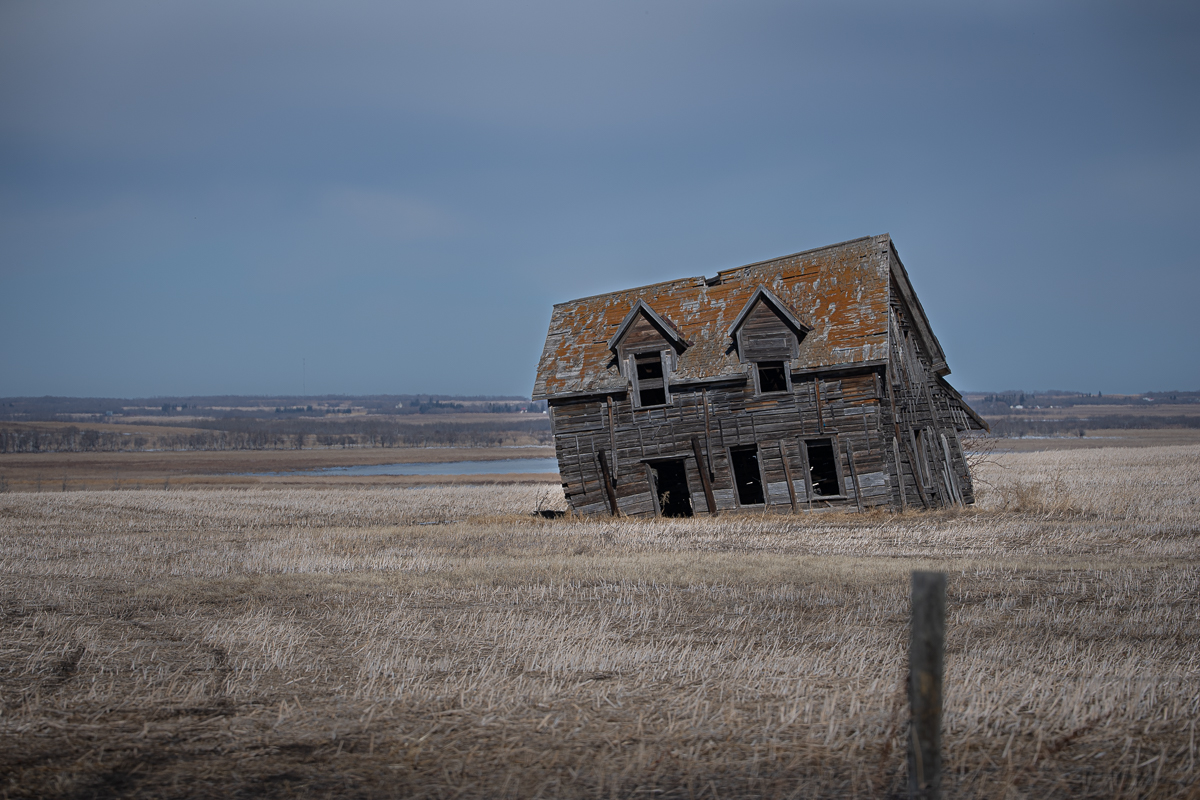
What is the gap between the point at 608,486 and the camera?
2766 cm

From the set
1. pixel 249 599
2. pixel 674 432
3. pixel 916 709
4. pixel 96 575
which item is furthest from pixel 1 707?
pixel 674 432

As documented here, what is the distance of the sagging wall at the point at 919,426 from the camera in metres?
25.4

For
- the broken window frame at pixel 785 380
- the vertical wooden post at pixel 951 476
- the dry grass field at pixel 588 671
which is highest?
the broken window frame at pixel 785 380

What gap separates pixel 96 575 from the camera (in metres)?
15.5

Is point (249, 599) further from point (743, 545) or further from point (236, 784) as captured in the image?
point (743, 545)

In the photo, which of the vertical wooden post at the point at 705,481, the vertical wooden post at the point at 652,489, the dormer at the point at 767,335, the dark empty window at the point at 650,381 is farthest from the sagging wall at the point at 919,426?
the vertical wooden post at the point at 652,489

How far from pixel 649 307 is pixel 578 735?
72.2 feet

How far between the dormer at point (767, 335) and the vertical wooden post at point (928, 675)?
20990 millimetres

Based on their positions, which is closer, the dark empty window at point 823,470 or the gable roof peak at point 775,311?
the gable roof peak at point 775,311

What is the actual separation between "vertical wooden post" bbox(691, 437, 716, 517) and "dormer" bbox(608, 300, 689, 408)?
1.59 meters

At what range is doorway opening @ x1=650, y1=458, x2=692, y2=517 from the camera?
2888 centimetres

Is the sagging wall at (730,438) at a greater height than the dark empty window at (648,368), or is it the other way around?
the dark empty window at (648,368)

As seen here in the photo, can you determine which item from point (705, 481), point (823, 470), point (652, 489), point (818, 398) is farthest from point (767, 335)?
point (823, 470)

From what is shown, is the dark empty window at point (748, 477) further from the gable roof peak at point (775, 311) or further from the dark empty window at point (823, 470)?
the gable roof peak at point (775, 311)
